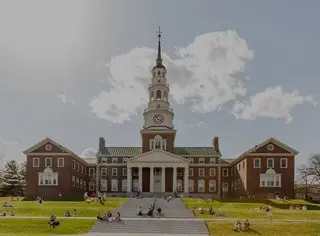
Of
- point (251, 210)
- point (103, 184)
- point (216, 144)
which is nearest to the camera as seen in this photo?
point (251, 210)

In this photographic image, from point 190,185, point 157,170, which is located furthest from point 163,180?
point 190,185

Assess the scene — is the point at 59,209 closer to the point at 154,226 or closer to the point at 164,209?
the point at 164,209

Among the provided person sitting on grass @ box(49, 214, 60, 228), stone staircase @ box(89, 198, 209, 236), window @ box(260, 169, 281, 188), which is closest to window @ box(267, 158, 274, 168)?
window @ box(260, 169, 281, 188)

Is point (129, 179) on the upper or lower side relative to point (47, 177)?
lower

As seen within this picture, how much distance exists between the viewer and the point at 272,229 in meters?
49.8

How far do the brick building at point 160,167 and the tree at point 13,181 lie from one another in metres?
17.1

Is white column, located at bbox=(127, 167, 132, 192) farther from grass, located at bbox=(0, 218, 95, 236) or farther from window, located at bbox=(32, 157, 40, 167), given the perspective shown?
grass, located at bbox=(0, 218, 95, 236)

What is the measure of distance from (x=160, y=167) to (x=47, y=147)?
72.7 feet

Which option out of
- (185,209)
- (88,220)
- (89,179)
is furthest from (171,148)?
(88,220)

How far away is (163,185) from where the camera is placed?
98375 millimetres

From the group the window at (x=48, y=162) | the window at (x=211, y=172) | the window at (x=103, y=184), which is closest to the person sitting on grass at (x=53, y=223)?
the window at (x=48, y=162)

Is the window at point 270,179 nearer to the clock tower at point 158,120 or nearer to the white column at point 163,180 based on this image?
the white column at point 163,180

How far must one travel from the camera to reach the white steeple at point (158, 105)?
102938 millimetres

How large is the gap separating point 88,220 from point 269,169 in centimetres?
4389
